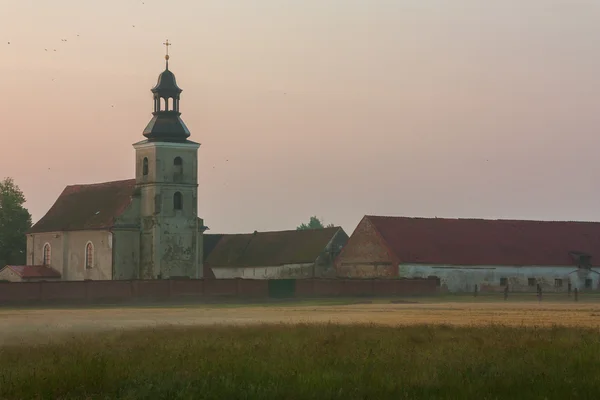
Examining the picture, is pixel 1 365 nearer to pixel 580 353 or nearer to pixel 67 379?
pixel 67 379

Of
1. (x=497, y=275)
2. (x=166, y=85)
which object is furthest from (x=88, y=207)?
(x=497, y=275)

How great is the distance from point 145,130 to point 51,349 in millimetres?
62137

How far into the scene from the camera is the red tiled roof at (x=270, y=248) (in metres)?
101

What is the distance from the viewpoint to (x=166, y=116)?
87250 millimetres

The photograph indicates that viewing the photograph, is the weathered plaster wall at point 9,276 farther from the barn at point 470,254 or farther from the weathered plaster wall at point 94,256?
the barn at point 470,254

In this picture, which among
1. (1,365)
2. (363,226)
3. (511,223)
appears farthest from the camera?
(511,223)

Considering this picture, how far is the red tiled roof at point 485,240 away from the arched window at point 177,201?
15415 millimetres

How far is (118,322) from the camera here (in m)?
43.9

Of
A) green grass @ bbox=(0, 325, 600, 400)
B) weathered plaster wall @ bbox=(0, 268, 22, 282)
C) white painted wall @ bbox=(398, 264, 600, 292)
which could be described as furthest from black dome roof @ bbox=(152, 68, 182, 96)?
green grass @ bbox=(0, 325, 600, 400)

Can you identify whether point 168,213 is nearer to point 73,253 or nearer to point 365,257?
point 73,253

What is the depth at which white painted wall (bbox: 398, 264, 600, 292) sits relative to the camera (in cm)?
8781

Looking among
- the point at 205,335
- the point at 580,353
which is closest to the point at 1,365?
the point at 205,335

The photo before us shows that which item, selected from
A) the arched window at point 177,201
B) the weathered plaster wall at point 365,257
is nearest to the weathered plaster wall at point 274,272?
the weathered plaster wall at point 365,257

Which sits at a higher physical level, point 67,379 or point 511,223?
point 511,223
